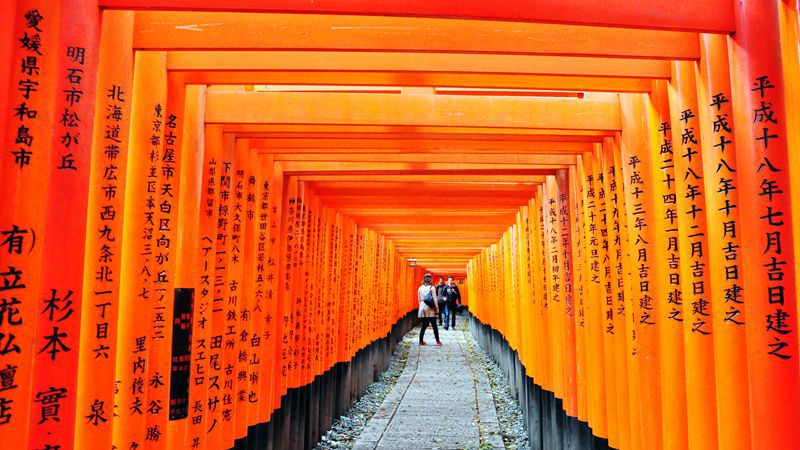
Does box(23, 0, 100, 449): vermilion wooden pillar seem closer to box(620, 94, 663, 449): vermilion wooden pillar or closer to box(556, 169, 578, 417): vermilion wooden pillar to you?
box(620, 94, 663, 449): vermilion wooden pillar

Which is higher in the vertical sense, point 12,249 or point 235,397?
point 12,249

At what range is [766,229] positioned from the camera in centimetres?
237

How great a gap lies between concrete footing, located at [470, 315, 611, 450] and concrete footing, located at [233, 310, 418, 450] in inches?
105

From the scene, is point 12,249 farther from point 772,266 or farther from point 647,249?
point 647,249

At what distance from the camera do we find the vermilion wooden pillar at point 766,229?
2285mm

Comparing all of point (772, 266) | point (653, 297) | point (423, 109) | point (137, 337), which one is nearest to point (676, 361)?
point (653, 297)

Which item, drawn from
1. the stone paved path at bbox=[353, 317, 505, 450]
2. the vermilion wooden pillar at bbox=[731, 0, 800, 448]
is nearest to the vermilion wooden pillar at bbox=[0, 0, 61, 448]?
the vermilion wooden pillar at bbox=[731, 0, 800, 448]

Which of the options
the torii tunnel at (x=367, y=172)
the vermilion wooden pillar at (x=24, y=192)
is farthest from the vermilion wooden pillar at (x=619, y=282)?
the vermilion wooden pillar at (x=24, y=192)

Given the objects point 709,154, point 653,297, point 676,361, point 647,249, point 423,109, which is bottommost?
point 676,361

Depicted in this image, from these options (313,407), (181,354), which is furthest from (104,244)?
(313,407)

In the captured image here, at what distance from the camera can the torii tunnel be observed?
229cm

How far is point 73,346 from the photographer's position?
2.33 m

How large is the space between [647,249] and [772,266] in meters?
1.11

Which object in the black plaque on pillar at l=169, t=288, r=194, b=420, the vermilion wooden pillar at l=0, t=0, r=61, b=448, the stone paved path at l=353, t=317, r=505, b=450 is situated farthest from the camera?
the stone paved path at l=353, t=317, r=505, b=450
